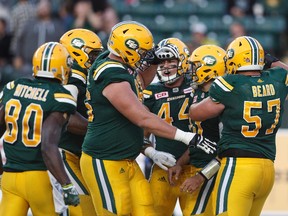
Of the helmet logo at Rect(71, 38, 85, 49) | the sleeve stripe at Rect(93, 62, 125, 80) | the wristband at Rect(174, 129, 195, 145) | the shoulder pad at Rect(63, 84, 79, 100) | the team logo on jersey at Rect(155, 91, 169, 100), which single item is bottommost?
the wristband at Rect(174, 129, 195, 145)

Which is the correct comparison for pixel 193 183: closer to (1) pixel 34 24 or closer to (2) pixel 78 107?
(2) pixel 78 107

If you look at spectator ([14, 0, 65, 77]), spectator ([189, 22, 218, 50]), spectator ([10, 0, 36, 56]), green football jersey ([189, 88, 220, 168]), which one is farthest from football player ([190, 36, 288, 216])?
spectator ([10, 0, 36, 56])

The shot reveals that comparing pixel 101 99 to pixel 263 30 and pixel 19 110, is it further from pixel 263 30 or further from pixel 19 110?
pixel 263 30

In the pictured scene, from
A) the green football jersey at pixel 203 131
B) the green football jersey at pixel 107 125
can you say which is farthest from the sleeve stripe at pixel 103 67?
the green football jersey at pixel 203 131

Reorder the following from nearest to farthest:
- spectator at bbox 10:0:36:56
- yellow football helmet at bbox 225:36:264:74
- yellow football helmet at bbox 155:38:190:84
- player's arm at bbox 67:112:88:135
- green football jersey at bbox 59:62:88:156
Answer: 1. yellow football helmet at bbox 225:36:264:74
2. player's arm at bbox 67:112:88:135
3. yellow football helmet at bbox 155:38:190:84
4. green football jersey at bbox 59:62:88:156
5. spectator at bbox 10:0:36:56

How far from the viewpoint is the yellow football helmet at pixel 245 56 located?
21.7 feet

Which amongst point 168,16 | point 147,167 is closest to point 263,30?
point 168,16

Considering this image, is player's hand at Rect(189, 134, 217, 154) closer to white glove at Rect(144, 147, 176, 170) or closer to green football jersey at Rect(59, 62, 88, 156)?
white glove at Rect(144, 147, 176, 170)

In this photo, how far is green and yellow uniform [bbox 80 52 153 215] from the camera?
6520mm

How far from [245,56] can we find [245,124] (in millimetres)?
535

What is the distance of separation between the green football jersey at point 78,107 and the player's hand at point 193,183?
1.07 metres

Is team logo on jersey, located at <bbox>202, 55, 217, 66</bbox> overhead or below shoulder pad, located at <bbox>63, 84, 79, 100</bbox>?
overhead

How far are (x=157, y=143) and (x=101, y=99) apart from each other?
111cm

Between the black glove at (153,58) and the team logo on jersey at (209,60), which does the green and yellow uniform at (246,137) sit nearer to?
the team logo on jersey at (209,60)
